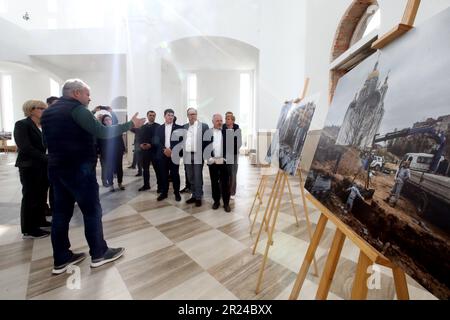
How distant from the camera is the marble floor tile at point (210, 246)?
2.07 metres

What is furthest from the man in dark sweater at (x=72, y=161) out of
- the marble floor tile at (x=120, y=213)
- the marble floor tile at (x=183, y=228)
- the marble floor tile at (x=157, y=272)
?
the marble floor tile at (x=120, y=213)

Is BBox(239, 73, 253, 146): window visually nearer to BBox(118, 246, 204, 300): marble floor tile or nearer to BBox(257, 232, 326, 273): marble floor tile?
BBox(257, 232, 326, 273): marble floor tile

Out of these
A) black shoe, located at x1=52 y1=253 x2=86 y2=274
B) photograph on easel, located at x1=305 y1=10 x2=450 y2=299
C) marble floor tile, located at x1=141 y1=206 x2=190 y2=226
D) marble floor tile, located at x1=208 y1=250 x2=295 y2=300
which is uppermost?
photograph on easel, located at x1=305 y1=10 x2=450 y2=299

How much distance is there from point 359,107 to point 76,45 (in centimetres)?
1108

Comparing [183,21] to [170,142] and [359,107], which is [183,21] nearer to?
[170,142]

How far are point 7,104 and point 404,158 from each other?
17.6 metres

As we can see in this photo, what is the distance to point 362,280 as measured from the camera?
0.80 metres

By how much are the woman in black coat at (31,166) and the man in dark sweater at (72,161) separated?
860 mm

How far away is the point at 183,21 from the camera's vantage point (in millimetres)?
7609

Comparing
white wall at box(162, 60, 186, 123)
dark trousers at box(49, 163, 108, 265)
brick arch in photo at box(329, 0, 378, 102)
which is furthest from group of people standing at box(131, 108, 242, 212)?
white wall at box(162, 60, 186, 123)

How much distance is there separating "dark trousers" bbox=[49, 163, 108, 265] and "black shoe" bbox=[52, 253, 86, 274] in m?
0.04

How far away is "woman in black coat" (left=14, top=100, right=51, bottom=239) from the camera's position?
2305 millimetres

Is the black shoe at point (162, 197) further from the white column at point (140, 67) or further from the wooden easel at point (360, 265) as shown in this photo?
the white column at point (140, 67)

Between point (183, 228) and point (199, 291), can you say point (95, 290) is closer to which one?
point (199, 291)
